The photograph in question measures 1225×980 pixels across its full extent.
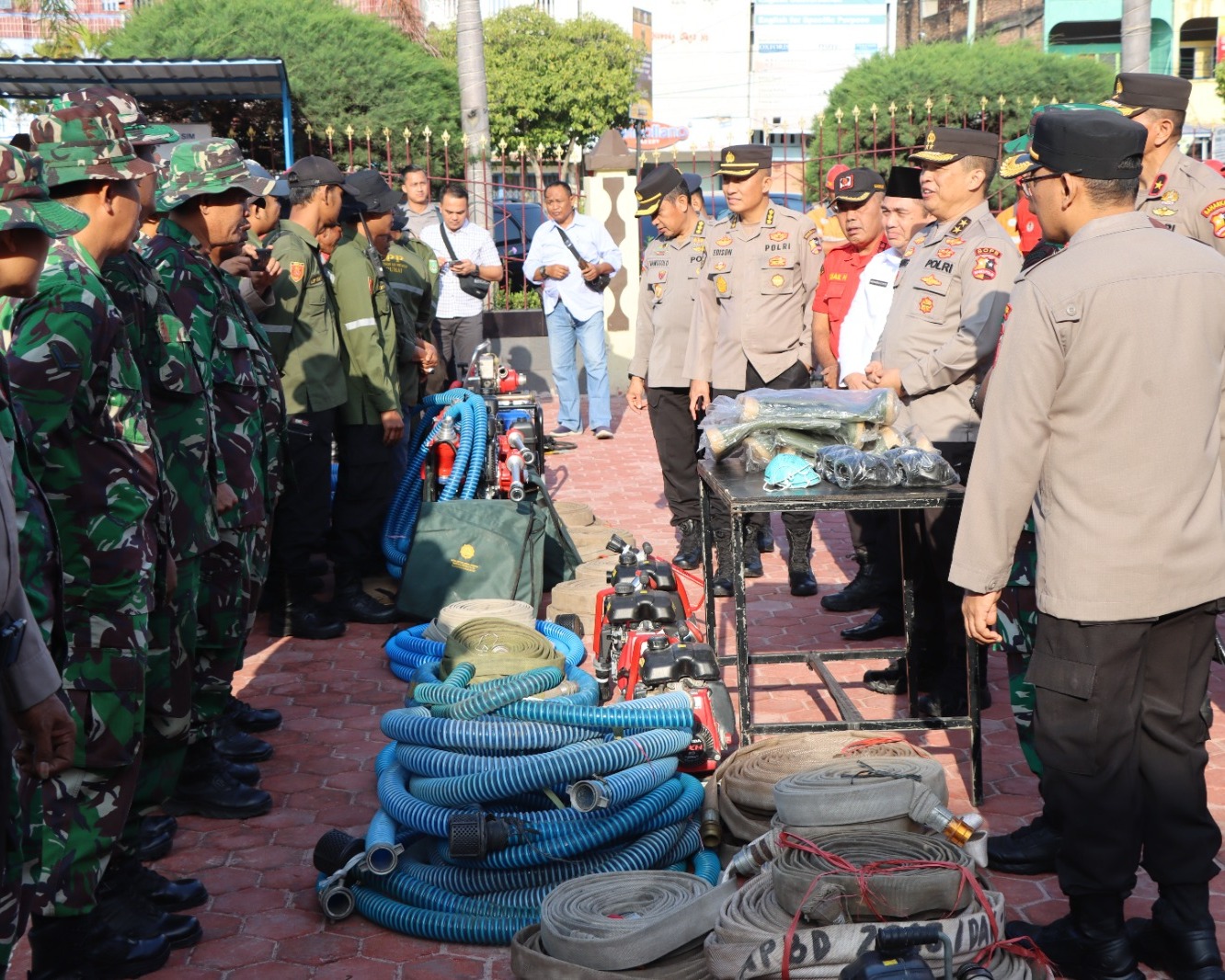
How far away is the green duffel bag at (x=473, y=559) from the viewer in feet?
22.7

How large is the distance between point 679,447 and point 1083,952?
4996 mm

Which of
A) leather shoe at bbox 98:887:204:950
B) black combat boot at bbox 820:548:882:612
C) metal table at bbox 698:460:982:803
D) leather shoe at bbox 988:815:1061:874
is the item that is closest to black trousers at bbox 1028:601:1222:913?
leather shoe at bbox 988:815:1061:874

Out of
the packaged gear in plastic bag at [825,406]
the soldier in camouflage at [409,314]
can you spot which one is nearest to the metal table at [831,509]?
the packaged gear in plastic bag at [825,406]

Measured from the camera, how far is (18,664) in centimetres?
239

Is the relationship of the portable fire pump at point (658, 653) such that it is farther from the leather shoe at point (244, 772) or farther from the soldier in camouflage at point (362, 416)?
the soldier in camouflage at point (362, 416)

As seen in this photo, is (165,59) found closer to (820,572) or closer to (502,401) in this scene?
(502,401)

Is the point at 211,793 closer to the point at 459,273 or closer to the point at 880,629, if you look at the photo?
the point at 880,629

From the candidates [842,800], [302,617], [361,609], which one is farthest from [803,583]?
[842,800]

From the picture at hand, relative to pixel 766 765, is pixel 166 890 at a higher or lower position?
lower

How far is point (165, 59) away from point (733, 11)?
57839 mm

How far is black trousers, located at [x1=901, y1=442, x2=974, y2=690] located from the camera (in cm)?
519

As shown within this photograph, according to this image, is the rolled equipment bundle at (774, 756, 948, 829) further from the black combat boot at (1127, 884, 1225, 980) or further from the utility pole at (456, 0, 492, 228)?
the utility pole at (456, 0, 492, 228)

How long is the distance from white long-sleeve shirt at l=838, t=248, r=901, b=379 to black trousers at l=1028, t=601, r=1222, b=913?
3.56 meters

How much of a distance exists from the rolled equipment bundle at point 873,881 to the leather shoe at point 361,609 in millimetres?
4108
